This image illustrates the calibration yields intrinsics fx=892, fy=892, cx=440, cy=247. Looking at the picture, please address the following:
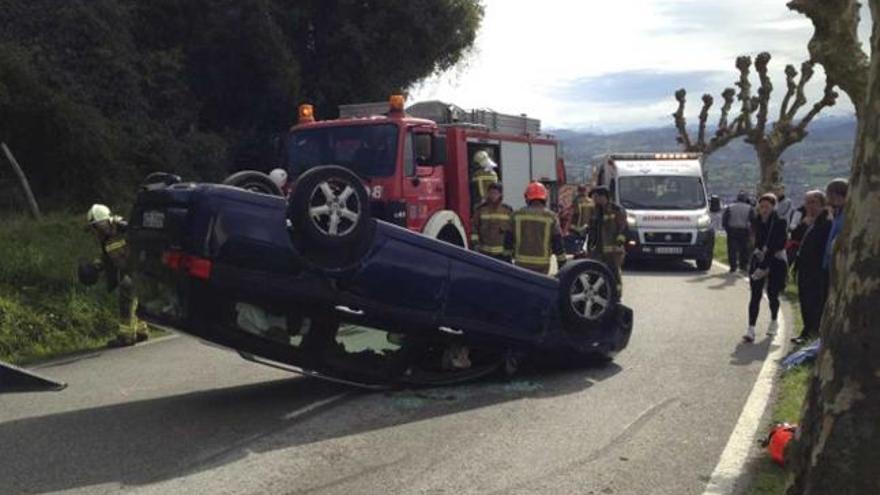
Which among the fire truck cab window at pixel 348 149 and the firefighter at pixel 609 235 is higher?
the fire truck cab window at pixel 348 149

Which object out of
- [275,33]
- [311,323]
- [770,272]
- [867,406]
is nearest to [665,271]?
[770,272]

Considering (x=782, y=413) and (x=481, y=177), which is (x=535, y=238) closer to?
(x=782, y=413)

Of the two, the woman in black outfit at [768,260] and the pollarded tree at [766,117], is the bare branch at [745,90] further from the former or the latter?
the woman in black outfit at [768,260]

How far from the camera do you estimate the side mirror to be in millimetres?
12258

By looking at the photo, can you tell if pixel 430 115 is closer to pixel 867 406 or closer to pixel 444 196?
pixel 444 196

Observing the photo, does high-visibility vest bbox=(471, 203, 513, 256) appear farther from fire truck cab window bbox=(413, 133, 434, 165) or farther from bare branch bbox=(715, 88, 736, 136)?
bare branch bbox=(715, 88, 736, 136)

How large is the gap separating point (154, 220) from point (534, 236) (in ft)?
13.8

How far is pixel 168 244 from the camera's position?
620 centimetres

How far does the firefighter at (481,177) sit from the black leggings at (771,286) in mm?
4398

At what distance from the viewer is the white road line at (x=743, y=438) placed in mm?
5023

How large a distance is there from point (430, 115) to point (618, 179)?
21.1 ft

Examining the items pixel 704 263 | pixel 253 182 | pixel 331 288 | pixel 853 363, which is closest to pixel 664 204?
pixel 704 263

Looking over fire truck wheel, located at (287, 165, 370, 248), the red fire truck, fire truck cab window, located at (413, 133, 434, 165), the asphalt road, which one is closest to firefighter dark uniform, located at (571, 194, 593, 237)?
the red fire truck

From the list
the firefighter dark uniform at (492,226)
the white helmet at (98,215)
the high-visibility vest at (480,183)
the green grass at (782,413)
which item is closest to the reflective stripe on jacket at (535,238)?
the firefighter dark uniform at (492,226)
